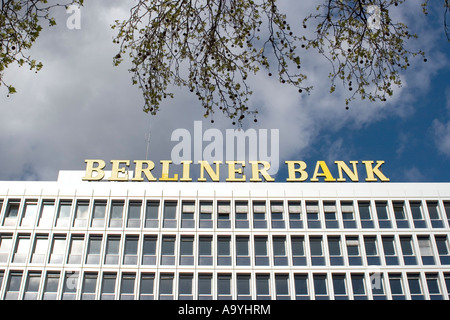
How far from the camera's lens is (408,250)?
3638cm

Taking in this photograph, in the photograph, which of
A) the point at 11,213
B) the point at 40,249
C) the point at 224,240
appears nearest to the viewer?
the point at 40,249

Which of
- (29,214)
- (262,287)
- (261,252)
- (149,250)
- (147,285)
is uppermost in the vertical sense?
(29,214)

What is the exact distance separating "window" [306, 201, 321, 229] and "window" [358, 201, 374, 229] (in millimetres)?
3692

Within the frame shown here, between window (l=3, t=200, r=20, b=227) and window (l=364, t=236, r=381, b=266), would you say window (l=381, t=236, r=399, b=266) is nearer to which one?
window (l=364, t=236, r=381, b=266)

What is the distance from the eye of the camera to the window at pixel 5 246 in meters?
35.3

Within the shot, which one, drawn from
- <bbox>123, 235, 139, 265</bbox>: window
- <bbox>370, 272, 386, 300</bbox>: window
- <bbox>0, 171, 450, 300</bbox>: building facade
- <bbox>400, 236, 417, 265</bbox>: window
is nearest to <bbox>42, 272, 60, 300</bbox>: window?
<bbox>0, 171, 450, 300</bbox>: building facade

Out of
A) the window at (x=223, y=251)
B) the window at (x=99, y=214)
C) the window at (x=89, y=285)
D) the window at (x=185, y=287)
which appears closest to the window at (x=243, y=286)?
the window at (x=223, y=251)

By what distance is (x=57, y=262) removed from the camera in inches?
1390

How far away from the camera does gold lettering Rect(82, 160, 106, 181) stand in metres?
41.3

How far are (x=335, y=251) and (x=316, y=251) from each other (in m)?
1.55

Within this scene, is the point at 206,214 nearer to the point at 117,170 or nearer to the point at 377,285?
the point at 117,170

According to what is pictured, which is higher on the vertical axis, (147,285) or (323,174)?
(323,174)

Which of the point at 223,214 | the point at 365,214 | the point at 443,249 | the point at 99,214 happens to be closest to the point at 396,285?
the point at 443,249

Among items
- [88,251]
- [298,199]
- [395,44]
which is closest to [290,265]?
[298,199]
